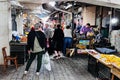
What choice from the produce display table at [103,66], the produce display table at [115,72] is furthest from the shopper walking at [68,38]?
the produce display table at [115,72]

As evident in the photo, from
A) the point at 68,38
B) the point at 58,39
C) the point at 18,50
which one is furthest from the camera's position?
the point at 68,38

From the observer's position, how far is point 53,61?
1246 centimetres

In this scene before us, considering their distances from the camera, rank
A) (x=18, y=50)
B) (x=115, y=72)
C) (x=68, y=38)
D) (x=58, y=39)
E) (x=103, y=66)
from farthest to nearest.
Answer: (x=68, y=38) < (x=58, y=39) < (x=18, y=50) < (x=103, y=66) < (x=115, y=72)

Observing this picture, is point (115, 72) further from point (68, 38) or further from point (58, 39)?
point (68, 38)

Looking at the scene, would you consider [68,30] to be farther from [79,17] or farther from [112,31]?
[79,17]

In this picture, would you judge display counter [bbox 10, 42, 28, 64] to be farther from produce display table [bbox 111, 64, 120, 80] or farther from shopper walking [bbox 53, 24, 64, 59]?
produce display table [bbox 111, 64, 120, 80]

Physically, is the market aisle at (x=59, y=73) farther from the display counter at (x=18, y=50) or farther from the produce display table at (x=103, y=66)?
the display counter at (x=18, y=50)

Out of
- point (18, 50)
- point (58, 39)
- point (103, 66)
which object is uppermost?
point (58, 39)

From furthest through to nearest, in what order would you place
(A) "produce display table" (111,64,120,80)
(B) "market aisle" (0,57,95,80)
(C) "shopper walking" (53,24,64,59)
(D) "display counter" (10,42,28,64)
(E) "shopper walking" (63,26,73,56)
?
1. (E) "shopper walking" (63,26,73,56)
2. (C) "shopper walking" (53,24,64,59)
3. (D) "display counter" (10,42,28,64)
4. (B) "market aisle" (0,57,95,80)
5. (A) "produce display table" (111,64,120,80)

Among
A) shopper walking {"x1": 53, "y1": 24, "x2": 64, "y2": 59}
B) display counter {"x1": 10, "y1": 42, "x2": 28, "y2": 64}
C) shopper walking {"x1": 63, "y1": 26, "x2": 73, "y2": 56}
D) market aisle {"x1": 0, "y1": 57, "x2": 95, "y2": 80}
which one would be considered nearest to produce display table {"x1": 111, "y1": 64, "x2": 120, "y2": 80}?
market aisle {"x1": 0, "y1": 57, "x2": 95, "y2": 80}

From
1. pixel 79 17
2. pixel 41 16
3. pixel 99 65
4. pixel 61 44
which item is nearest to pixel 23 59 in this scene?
pixel 61 44

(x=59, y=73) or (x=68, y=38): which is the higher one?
(x=68, y=38)

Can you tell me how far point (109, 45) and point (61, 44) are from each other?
9.20 ft

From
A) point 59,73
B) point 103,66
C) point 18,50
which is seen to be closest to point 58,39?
point 18,50
